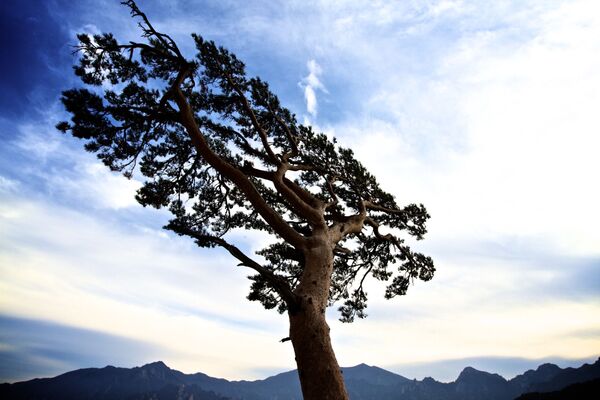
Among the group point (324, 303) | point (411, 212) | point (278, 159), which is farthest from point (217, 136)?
point (411, 212)

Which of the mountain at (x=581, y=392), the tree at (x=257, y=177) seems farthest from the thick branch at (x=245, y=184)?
the mountain at (x=581, y=392)

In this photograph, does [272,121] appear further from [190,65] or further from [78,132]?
[78,132]

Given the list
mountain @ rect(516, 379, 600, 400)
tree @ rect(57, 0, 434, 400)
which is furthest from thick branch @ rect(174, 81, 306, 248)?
mountain @ rect(516, 379, 600, 400)

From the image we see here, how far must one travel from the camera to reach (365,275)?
1170 cm

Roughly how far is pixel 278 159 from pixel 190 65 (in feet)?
9.60

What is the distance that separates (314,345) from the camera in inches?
187

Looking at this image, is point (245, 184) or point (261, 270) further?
point (245, 184)

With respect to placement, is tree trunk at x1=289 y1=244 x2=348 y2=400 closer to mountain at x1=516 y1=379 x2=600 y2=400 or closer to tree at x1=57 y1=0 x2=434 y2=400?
tree at x1=57 y1=0 x2=434 y2=400

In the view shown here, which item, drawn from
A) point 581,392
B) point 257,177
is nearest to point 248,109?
point 257,177

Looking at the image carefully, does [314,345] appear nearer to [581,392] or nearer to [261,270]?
[261,270]

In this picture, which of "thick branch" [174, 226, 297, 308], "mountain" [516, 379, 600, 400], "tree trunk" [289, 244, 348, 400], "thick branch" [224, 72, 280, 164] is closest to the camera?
"tree trunk" [289, 244, 348, 400]

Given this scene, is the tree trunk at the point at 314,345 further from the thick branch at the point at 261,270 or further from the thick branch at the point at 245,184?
the thick branch at the point at 245,184

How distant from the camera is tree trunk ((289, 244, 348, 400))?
4402mm

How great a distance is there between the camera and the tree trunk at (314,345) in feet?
14.4
